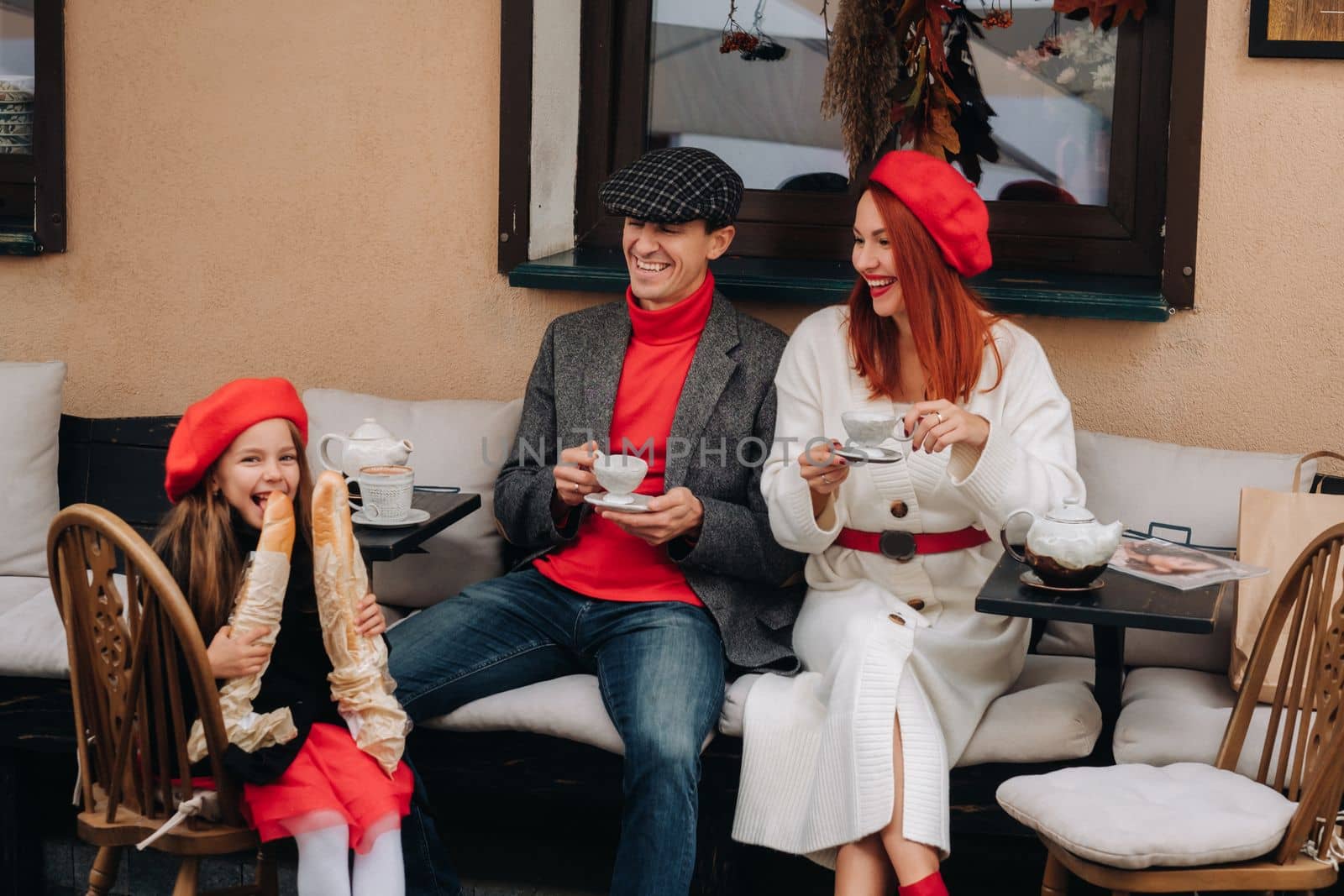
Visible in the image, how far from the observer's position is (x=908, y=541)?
8.44 feet

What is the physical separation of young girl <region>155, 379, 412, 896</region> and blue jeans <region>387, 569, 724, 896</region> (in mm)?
160

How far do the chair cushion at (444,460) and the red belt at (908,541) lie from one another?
805 millimetres

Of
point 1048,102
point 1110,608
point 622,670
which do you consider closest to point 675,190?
point 622,670

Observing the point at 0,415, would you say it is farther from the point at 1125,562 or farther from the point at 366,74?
the point at 1125,562

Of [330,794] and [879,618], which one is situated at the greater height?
[879,618]

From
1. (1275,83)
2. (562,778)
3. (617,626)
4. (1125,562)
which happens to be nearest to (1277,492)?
(1125,562)

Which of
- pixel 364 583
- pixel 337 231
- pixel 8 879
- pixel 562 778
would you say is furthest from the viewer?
pixel 337 231

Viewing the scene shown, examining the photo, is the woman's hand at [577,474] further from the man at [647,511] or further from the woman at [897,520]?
the woman at [897,520]

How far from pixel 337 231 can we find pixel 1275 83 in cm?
212

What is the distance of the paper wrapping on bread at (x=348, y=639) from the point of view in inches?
84.0

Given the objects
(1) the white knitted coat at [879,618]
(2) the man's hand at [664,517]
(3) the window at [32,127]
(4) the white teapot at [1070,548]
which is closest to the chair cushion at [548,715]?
(1) the white knitted coat at [879,618]

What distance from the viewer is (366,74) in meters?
3.32

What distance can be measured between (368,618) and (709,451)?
2.68ft

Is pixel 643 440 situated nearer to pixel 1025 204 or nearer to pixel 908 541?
pixel 908 541
